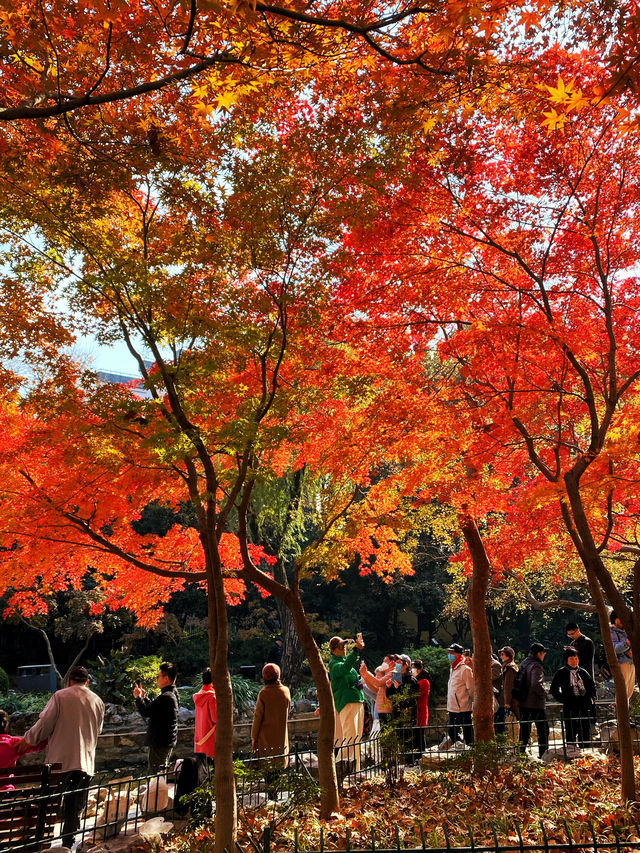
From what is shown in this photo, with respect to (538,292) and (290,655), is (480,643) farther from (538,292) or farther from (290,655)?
(290,655)

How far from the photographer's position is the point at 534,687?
8859 mm

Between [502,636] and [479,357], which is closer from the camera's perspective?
[479,357]

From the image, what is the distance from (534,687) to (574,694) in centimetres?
53

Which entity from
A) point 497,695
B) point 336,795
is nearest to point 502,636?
point 497,695

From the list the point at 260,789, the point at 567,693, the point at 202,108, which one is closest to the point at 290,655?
the point at 567,693

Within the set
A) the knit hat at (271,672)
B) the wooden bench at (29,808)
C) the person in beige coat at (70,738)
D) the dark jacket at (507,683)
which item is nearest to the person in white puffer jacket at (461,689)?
the dark jacket at (507,683)

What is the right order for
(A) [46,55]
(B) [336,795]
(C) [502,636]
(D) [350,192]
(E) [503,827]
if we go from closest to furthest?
(A) [46,55] < (E) [503,827] < (D) [350,192] < (B) [336,795] < (C) [502,636]

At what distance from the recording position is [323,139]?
5.39 metres

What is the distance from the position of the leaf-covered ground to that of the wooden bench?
46.6 inches

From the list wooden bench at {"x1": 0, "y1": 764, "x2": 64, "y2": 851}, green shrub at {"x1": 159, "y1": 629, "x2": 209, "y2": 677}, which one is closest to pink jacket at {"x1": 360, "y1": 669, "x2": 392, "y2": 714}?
wooden bench at {"x1": 0, "y1": 764, "x2": 64, "y2": 851}

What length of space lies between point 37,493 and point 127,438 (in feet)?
5.75

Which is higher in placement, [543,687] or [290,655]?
[543,687]

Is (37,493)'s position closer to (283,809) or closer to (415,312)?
(283,809)

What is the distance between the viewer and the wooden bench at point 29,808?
4.98 m
